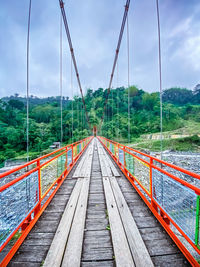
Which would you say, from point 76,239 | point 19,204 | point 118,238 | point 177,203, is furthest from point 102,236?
point 19,204

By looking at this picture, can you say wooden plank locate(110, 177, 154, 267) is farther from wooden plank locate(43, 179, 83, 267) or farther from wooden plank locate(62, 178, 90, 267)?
wooden plank locate(43, 179, 83, 267)

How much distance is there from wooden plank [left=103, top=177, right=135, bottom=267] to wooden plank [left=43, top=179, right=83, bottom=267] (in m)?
0.52

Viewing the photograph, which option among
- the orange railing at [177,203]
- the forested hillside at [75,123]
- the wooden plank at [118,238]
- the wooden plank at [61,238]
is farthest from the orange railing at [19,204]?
the forested hillside at [75,123]

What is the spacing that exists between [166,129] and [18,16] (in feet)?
96.3

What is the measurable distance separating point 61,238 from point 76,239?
0.17 metres

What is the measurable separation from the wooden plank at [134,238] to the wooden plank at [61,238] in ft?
2.25

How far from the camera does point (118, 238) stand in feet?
4.71

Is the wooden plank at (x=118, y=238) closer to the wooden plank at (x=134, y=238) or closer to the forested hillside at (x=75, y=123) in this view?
the wooden plank at (x=134, y=238)

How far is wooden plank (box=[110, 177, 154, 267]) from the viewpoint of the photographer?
120 cm

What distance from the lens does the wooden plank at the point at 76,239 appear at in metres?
1.21

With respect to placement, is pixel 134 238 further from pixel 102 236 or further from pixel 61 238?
pixel 61 238

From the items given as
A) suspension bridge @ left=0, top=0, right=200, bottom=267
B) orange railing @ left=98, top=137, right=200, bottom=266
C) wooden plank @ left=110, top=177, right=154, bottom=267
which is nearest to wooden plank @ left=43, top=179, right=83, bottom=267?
suspension bridge @ left=0, top=0, right=200, bottom=267

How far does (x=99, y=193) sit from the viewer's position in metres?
2.53

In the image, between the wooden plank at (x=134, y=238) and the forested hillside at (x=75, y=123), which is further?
the forested hillside at (x=75, y=123)
